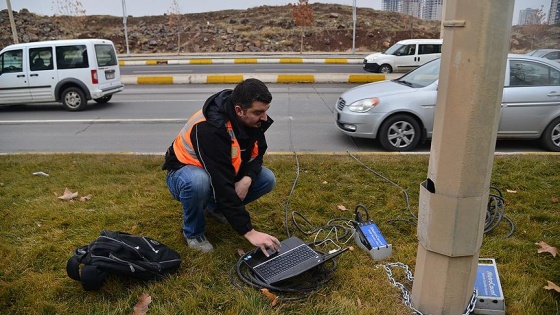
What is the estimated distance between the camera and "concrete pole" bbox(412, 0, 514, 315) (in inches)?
77.4

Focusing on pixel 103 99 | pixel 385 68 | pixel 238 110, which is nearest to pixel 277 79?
pixel 103 99

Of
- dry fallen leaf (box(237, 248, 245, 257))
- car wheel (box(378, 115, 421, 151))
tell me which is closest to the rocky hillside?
car wheel (box(378, 115, 421, 151))

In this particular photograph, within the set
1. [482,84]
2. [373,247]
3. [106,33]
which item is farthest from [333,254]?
[106,33]

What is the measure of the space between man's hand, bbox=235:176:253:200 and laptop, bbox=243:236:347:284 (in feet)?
1.40

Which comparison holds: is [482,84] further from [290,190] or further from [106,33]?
[106,33]

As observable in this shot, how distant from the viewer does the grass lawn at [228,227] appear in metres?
2.67

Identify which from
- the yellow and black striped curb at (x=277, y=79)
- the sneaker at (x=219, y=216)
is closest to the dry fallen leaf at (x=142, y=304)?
the sneaker at (x=219, y=216)

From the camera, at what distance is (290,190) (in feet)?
14.9

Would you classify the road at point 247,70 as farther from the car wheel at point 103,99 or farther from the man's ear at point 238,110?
the man's ear at point 238,110

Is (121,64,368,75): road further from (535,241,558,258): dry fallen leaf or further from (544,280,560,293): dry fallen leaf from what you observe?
(544,280,560,293): dry fallen leaf

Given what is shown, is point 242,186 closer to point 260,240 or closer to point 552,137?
point 260,240

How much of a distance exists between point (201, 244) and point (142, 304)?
29.2 inches

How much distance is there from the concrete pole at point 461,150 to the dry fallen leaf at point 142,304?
5.36ft

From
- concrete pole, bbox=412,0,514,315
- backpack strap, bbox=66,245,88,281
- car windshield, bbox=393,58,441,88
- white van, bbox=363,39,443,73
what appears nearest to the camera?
concrete pole, bbox=412,0,514,315
